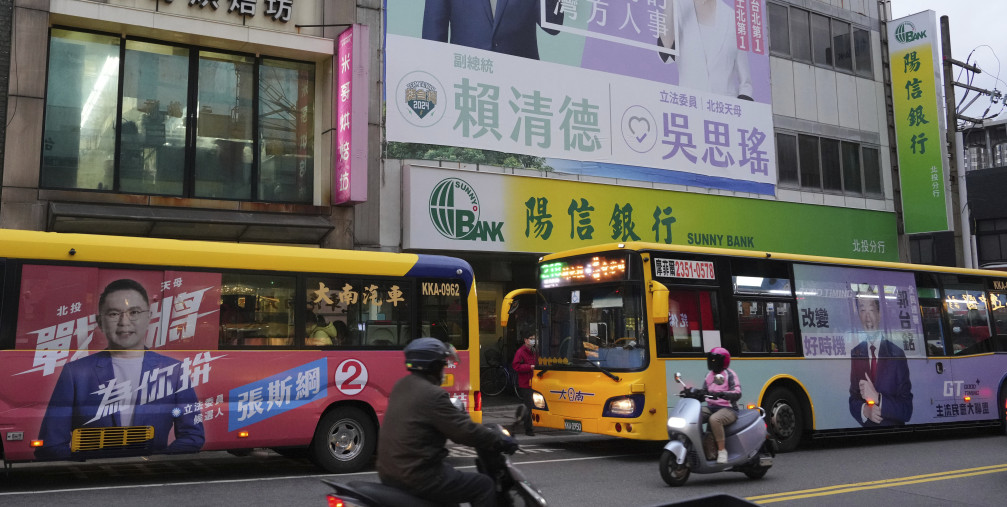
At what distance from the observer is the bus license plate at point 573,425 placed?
38.6 feet

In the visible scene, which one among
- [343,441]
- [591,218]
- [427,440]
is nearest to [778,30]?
[591,218]

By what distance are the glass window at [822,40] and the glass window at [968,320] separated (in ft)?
38.0

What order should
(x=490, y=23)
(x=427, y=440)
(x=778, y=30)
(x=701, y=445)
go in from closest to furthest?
(x=427, y=440) < (x=701, y=445) < (x=490, y=23) < (x=778, y=30)

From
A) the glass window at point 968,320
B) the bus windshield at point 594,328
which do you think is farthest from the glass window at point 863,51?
the bus windshield at point 594,328

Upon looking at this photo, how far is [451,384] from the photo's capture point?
11.3 metres

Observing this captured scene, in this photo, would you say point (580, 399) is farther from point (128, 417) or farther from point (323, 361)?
point (128, 417)

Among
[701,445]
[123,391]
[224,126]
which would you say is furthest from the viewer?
[224,126]

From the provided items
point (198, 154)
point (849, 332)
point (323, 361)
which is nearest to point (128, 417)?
point (323, 361)

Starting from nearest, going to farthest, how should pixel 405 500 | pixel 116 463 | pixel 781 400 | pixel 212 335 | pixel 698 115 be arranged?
pixel 405 500
pixel 212 335
pixel 116 463
pixel 781 400
pixel 698 115

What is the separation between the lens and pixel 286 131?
651 inches

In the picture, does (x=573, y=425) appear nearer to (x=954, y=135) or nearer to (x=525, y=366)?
(x=525, y=366)

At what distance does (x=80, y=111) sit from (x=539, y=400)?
9574mm

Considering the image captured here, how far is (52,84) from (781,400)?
13.4 m

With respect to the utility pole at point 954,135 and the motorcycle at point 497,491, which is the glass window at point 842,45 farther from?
the motorcycle at point 497,491
